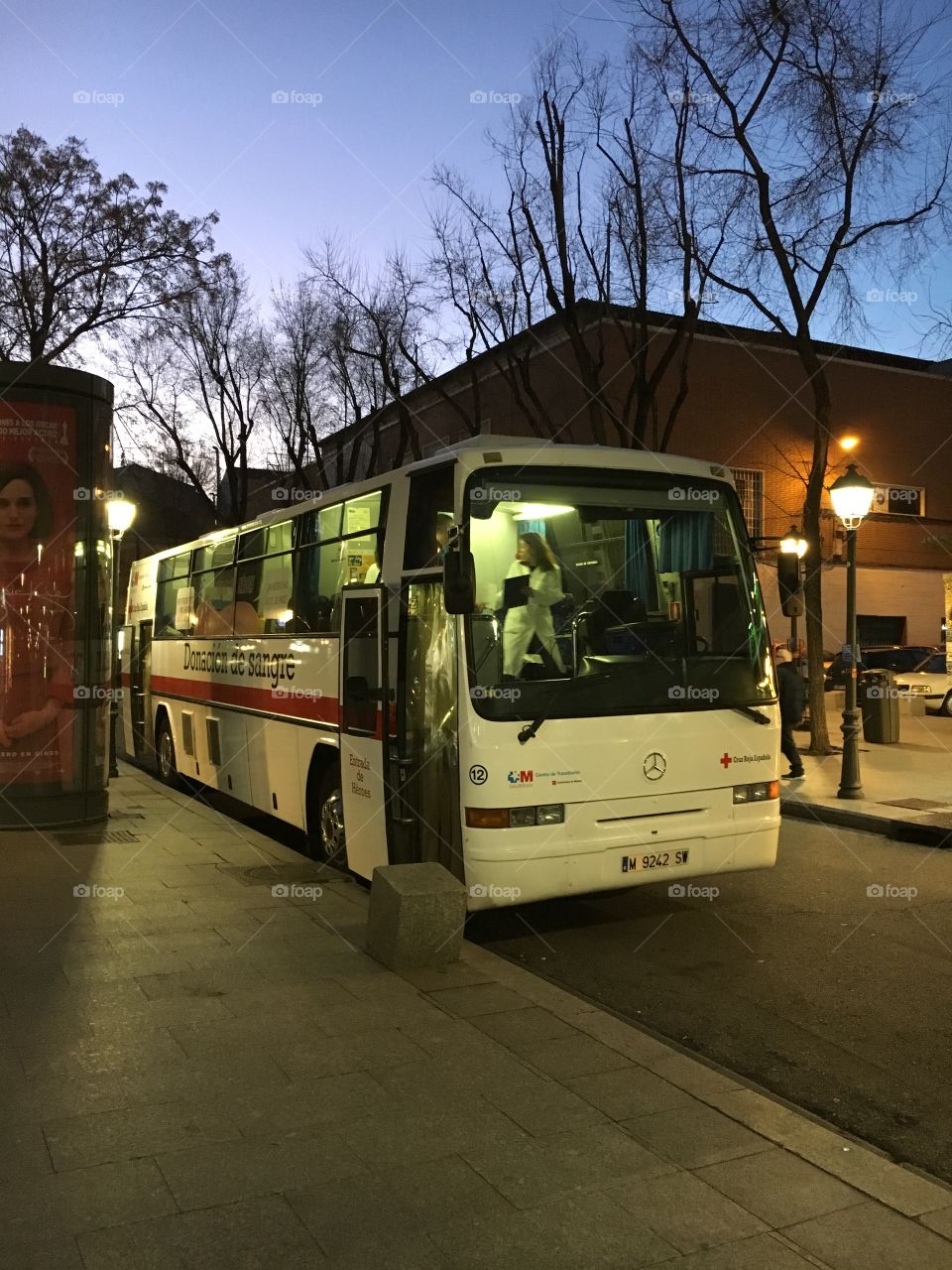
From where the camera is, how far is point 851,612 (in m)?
13.6

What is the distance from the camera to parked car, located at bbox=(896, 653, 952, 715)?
25578 mm

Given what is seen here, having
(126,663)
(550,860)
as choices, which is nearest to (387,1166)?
(550,860)

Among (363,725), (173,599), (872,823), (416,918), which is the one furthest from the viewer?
(173,599)

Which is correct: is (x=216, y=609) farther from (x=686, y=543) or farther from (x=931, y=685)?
(x=931, y=685)

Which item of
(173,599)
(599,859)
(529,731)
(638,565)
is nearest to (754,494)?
(173,599)

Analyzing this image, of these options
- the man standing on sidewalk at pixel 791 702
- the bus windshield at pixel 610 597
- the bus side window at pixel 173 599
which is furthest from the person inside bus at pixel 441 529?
the man standing on sidewalk at pixel 791 702

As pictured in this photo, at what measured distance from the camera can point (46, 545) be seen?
10.4 meters

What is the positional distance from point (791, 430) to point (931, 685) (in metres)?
9.88

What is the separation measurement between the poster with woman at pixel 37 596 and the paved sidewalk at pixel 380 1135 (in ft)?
13.1

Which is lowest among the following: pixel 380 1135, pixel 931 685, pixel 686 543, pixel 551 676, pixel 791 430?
pixel 380 1135

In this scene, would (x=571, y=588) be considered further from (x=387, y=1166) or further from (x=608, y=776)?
(x=387, y=1166)

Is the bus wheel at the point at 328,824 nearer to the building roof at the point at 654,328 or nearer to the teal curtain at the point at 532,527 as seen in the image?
the teal curtain at the point at 532,527

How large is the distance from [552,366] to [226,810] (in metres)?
18.8

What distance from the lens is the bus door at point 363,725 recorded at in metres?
7.80
